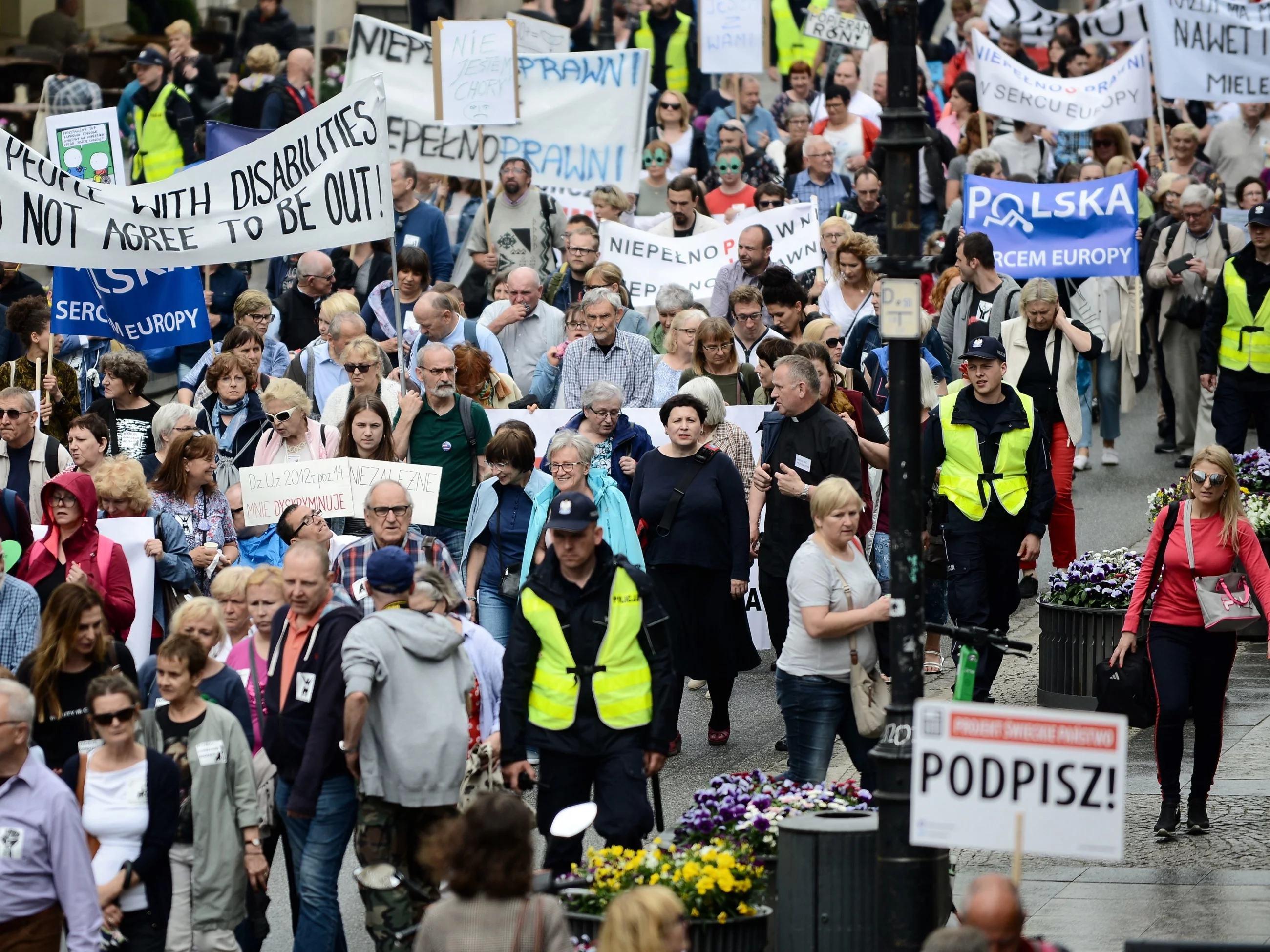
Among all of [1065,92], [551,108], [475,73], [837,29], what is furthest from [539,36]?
[1065,92]

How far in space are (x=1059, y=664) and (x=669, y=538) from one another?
2577 mm

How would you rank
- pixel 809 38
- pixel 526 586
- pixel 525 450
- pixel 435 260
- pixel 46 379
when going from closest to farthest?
pixel 526 586 < pixel 525 450 < pixel 46 379 < pixel 435 260 < pixel 809 38

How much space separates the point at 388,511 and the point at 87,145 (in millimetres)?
7578

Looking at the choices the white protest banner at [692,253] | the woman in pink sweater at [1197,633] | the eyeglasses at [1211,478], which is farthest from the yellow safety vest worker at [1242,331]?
the eyeglasses at [1211,478]

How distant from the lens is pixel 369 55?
19.9 metres

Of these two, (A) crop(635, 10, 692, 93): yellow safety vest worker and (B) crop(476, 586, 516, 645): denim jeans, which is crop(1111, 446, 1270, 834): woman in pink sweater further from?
(A) crop(635, 10, 692, 93): yellow safety vest worker

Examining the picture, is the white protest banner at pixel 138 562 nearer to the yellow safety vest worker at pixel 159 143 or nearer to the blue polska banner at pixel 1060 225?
the blue polska banner at pixel 1060 225

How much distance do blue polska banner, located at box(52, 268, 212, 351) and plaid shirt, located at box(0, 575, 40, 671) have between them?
4.87 metres

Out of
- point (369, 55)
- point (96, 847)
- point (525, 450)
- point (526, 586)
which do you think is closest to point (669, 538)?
point (525, 450)

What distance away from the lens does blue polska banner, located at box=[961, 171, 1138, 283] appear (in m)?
16.7

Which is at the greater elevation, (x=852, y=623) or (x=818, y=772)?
(x=852, y=623)

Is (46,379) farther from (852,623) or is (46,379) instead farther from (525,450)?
(852,623)

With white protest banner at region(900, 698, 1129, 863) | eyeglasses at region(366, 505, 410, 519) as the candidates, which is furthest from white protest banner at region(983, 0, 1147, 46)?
white protest banner at region(900, 698, 1129, 863)

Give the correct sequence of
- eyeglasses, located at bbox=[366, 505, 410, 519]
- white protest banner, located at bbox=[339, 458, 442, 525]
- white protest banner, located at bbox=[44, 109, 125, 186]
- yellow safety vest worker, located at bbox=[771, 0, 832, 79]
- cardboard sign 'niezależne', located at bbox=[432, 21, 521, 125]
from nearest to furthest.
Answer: eyeglasses, located at bbox=[366, 505, 410, 519] → white protest banner, located at bbox=[339, 458, 442, 525] → white protest banner, located at bbox=[44, 109, 125, 186] → cardboard sign 'niezależne', located at bbox=[432, 21, 521, 125] → yellow safety vest worker, located at bbox=[771, 0, 832, 79]
